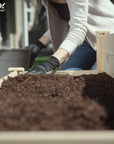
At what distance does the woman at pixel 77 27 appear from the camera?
2197 mm

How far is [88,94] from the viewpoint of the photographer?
1463 mm

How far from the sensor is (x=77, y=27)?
2330 millimetres

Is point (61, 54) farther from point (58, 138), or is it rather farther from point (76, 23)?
point (58, 138)

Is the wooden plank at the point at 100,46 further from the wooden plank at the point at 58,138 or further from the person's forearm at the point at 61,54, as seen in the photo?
the wooden plank at the point at 58,138

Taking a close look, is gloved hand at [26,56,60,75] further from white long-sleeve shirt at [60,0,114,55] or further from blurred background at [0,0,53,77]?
blurred background at [0,0,53,77]

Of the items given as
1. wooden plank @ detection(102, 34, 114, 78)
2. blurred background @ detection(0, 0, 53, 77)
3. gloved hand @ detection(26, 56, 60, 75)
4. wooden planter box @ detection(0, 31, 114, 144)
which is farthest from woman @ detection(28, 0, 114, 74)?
wooden planter box @ detection(0, 31, 114, 144)

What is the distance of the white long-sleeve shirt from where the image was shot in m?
2.28

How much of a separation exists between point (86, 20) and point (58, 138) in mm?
1864

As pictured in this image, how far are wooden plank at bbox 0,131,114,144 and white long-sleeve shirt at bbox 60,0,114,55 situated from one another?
155 cm

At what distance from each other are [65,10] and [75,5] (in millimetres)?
674

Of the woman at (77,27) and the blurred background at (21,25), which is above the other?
the woman at (77,27)

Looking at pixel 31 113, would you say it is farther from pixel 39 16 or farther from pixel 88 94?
pixel 39 16

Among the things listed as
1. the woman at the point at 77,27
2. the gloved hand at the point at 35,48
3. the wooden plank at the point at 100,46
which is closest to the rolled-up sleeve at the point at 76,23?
the woman at the point at 77,27

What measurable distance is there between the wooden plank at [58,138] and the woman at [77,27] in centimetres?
140
